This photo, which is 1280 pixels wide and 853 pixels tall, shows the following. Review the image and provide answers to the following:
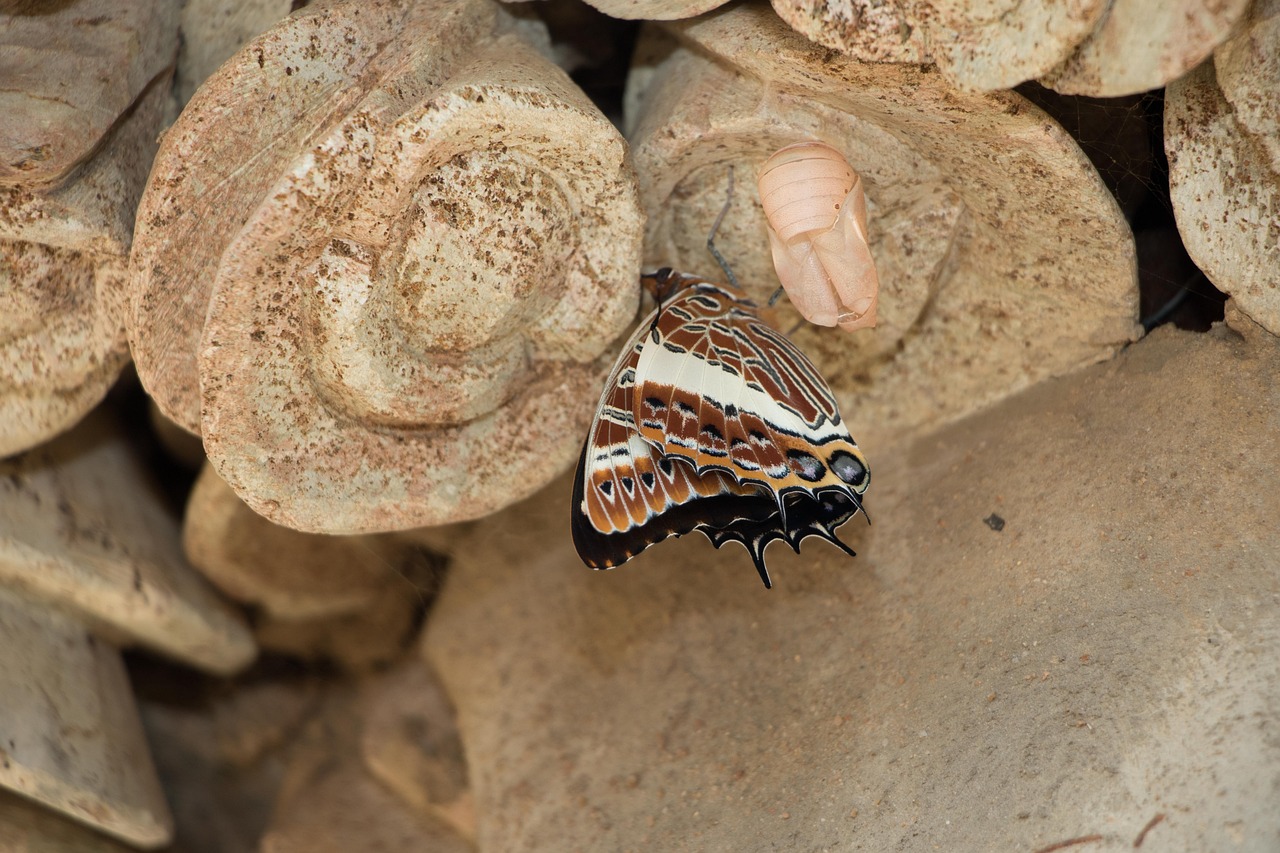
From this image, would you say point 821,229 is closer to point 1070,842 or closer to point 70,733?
point 1070,842

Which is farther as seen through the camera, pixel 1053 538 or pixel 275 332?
pixel 1053 538

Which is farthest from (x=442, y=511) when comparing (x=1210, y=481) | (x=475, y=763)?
(x=1210, y=481)

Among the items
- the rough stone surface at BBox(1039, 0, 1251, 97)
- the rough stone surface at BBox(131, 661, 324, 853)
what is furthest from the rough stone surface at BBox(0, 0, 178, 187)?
the rough stone surface at BBox(131, 661, 324, 853)

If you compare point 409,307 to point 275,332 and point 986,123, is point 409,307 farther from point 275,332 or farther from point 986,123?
point 986,123

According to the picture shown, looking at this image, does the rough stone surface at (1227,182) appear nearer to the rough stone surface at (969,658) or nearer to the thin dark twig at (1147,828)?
the rough stone surface at (969,658)

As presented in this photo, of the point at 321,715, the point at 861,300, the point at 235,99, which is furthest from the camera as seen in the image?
the point at 321,715

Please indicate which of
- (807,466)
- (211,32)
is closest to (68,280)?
(211,32)
